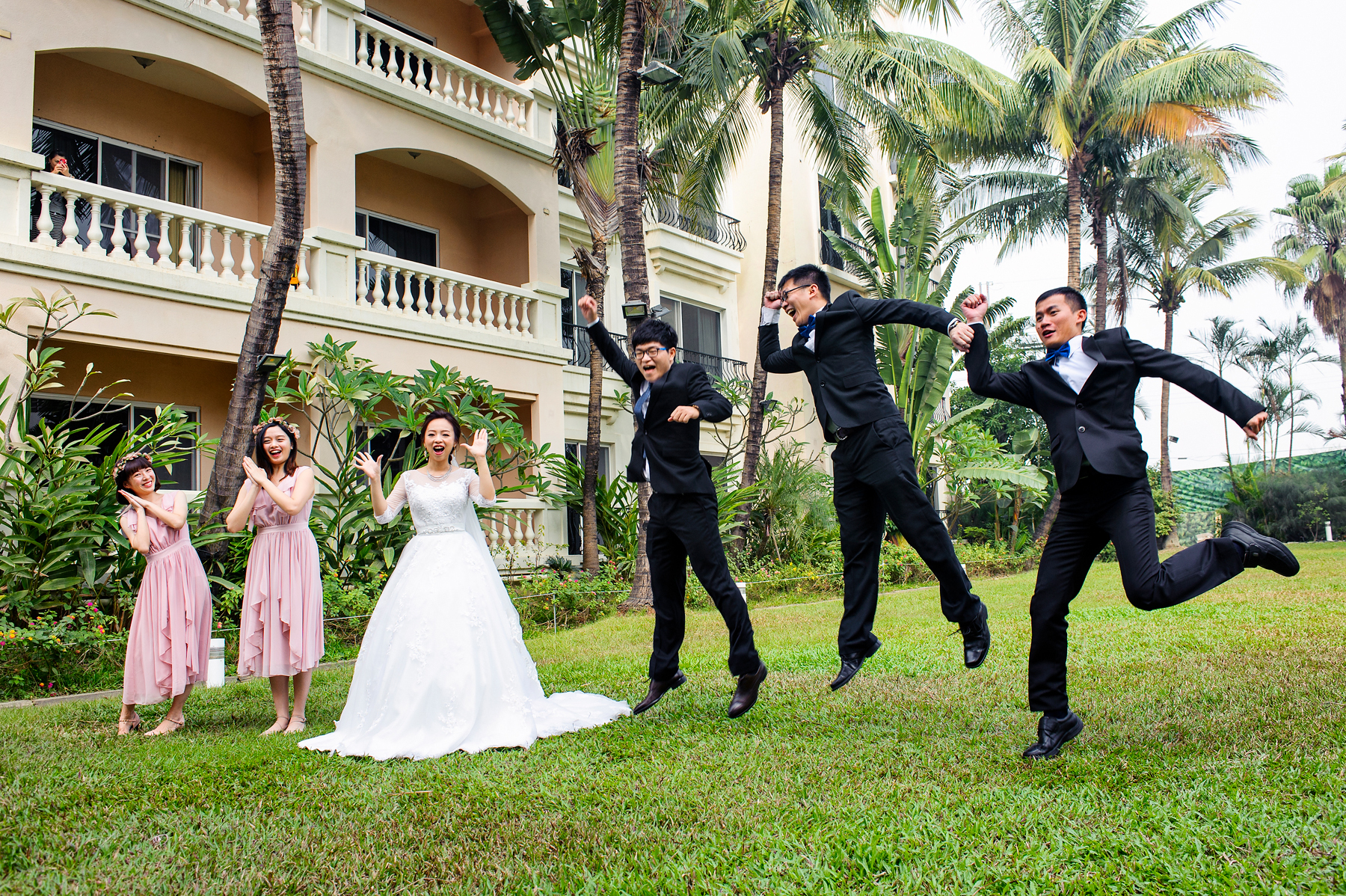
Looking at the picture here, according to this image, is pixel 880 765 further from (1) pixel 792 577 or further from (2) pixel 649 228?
(2) pixel 649 228

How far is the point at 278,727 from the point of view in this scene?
5746 mm

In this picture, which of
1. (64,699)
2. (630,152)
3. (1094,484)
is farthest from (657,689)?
(630,152)

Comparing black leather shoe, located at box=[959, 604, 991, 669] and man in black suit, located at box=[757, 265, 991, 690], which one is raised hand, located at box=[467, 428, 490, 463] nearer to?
man in black suit, located at box=[757, 265, 991, 690]

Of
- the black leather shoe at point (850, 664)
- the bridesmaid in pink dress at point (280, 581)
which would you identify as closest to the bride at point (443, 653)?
the bridesmaid in pink dress at point (280, 581)

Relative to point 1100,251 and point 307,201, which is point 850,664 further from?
point 1100,251

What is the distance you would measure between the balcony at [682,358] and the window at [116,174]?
257 inches

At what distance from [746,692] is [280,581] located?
3.00 m

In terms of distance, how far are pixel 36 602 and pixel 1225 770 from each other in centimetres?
899

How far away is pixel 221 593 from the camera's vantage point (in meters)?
9.54

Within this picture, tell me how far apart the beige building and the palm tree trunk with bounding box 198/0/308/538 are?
2800 millimetres

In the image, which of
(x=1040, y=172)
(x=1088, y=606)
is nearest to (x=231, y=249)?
(x=1088, y=606)

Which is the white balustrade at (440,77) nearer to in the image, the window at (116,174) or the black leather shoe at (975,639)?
the window at (116,174)

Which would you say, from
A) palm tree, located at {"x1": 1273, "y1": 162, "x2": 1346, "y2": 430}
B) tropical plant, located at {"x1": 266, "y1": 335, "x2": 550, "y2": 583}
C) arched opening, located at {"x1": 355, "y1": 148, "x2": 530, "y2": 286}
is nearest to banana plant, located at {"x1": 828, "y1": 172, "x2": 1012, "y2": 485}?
arched opening, located at {"x1": 355, "y1": 148, "x2": 530, "y2": 286}

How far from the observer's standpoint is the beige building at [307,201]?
413 inches
